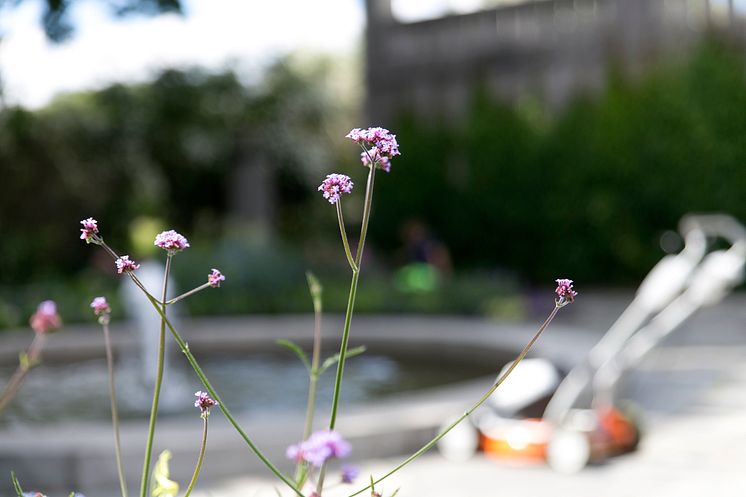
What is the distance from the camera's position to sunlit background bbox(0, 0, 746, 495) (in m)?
11.1

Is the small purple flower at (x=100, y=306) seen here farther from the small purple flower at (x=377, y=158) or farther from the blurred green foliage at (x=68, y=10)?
the blurred green foliage at (x=68, y=10)

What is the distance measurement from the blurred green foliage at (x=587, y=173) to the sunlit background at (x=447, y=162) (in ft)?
0.08

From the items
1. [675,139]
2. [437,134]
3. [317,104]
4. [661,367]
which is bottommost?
[661,367]

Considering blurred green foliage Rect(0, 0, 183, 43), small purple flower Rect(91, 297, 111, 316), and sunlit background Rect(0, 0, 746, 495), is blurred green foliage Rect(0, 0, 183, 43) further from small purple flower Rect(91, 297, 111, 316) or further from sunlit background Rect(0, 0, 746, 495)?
sunlit background Rect(0, 0, 746, 495)

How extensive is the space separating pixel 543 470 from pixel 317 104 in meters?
14.2

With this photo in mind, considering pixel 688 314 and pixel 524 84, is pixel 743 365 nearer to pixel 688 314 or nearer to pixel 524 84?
pixel 688 314

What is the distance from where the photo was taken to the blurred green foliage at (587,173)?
11812 millimetres

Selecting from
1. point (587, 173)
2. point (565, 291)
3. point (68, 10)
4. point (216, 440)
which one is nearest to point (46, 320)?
point (68, 10)

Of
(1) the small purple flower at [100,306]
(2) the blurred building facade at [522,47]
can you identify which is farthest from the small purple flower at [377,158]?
(2) the blurred building facade at [522,47]

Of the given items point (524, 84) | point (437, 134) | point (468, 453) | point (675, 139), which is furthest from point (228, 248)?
point (468, 453)

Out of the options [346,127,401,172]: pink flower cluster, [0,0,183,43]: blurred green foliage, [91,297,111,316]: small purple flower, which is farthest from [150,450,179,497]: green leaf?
[0,0,183,43]: blurred green foliage

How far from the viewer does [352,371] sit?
834cm

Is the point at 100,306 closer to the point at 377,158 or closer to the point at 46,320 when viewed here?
the point at 46,320

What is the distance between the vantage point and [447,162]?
13719 millimetres
